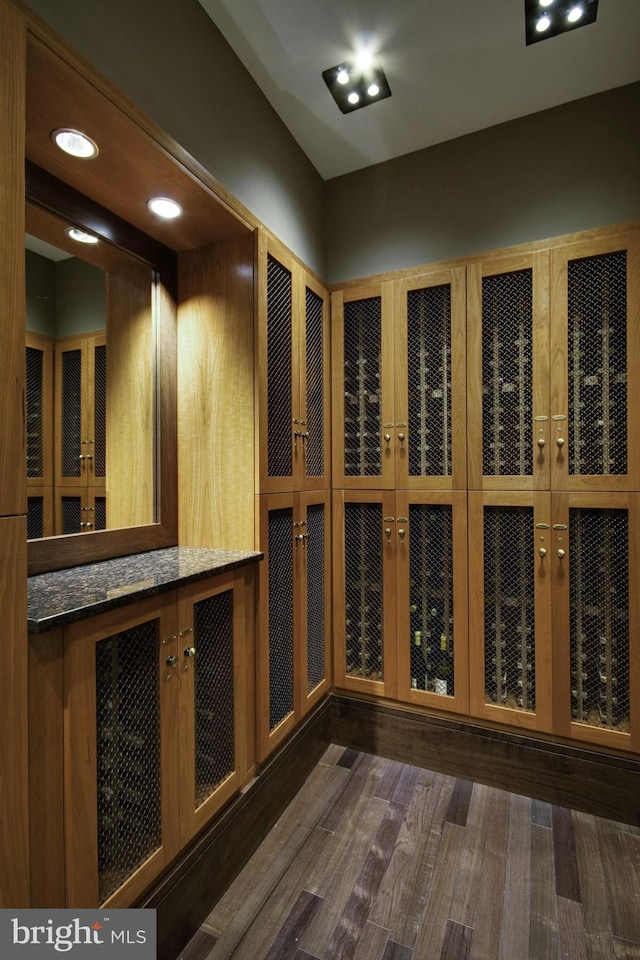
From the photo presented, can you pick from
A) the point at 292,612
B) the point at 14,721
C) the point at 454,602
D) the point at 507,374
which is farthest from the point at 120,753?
the point at 507,374

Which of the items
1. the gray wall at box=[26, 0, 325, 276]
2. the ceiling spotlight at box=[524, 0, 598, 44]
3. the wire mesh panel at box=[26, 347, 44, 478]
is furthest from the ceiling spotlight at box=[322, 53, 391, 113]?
the wire mesh panel at box=[26, 347, 44, 478]

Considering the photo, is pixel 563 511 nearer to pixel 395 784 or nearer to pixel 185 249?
pixel 395 784

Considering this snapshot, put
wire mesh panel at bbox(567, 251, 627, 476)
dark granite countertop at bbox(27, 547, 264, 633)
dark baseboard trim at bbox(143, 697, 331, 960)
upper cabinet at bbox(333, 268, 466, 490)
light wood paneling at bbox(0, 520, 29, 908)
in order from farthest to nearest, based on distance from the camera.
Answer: upper cabinet at bbox(333, 268, 466, 490)
wire mesh panel at bbox(567, 251, 627, 476)
dark baseboard trim at bbox(143, 697, 331, 960)
dark granite countertop at bbox(27, 547, 264, 633)
light wood paneling at bbox(0, 520, 29, 908)

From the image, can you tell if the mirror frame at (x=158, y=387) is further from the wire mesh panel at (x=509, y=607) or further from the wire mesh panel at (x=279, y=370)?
the wire mesh panel at (x=509, y=607)

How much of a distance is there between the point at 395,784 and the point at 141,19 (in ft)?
9.30

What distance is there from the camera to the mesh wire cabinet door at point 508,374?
1.89 meters

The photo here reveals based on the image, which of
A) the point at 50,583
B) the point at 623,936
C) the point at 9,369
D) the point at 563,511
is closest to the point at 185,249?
the point at 9,369

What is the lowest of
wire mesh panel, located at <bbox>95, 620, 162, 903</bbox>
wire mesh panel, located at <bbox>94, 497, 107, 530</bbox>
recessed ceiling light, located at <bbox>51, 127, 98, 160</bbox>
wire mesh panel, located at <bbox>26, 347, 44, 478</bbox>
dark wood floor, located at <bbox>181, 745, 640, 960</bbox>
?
dark wood floor, located at <bbox>181, 745, 640, 960</bbox>

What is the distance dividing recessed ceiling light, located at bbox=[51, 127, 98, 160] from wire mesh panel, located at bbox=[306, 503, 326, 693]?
4.79 ft

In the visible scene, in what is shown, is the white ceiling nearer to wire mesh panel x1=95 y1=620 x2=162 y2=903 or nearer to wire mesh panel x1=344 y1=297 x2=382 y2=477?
wire mesh panel x1=344 y1=297 x2=382 y2=477

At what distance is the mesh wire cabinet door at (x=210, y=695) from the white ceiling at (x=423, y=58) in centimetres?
188

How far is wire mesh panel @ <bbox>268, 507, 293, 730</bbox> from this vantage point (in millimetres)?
1804

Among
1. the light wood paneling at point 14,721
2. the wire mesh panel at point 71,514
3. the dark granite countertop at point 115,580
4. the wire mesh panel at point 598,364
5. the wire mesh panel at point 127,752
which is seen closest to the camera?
the light wood paneling at point 14,721

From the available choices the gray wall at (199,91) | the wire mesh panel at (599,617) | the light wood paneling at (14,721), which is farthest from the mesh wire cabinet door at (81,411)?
the wire mesh panel at (599,617)
